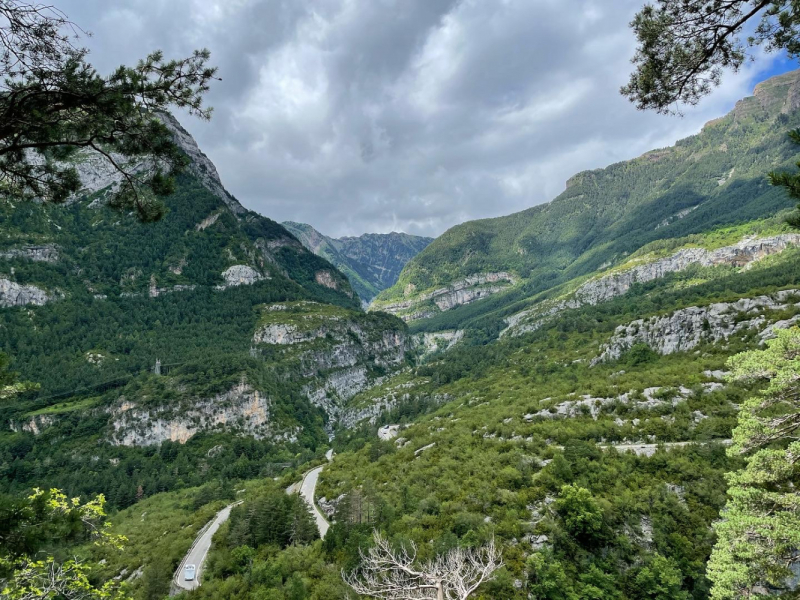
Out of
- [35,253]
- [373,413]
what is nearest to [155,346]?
[35,253]

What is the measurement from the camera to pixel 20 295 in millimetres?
134750

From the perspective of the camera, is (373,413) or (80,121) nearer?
(80,121)

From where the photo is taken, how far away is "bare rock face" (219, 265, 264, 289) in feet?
620

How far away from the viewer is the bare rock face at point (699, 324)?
147 feet

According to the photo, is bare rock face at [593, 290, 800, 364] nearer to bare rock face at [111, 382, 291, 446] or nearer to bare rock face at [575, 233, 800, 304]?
bare rock face at [111, 382, 291, 446]

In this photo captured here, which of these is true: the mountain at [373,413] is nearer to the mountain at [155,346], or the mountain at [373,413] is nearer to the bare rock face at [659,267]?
the mountain at [155,346]

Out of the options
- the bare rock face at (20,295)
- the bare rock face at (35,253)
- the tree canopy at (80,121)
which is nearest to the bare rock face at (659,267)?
the tree canopy at (80,121)

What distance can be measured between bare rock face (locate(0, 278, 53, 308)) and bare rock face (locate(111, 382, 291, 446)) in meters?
78.4

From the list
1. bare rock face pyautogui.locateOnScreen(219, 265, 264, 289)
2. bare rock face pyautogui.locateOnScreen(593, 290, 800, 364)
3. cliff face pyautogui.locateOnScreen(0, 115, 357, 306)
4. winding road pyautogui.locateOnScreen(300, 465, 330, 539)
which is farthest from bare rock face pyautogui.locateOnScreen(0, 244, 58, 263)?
bare rock face pyautogui.locateOnScreen(593, 290, 800, 364)

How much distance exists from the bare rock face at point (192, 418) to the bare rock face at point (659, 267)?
356 ft

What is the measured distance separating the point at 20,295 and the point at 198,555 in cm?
16000

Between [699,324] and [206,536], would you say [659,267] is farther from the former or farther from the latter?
[206,536]

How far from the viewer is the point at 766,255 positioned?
384 ft

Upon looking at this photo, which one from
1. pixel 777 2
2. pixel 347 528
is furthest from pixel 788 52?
pixel 347 528
